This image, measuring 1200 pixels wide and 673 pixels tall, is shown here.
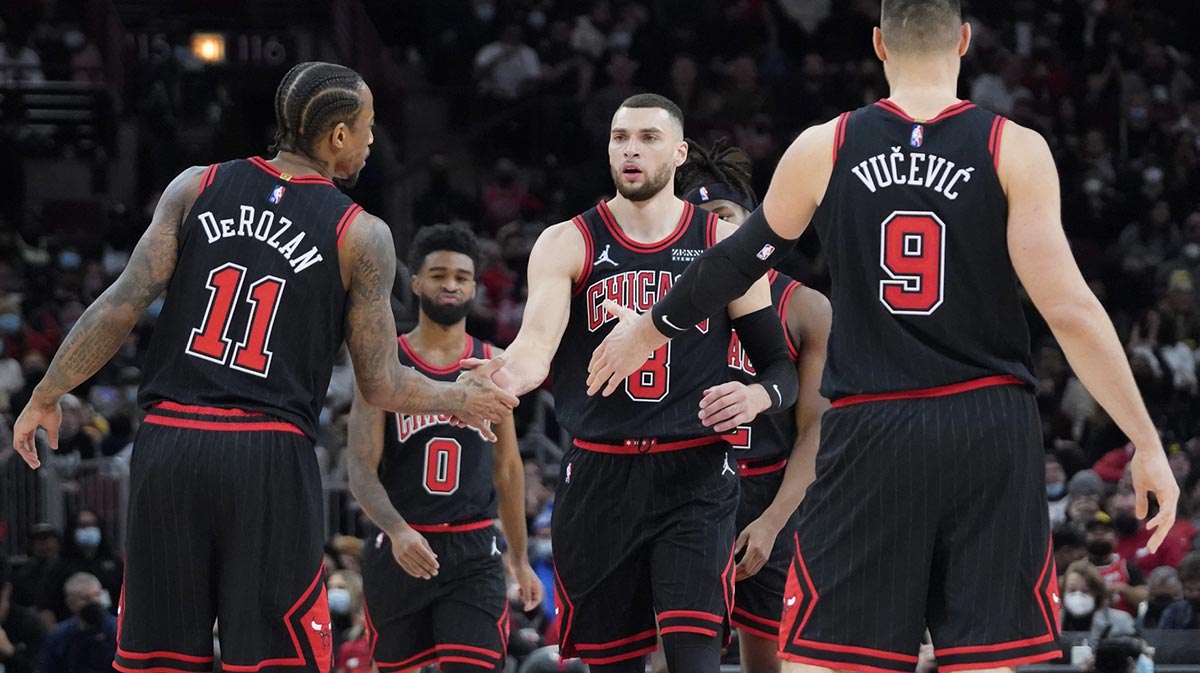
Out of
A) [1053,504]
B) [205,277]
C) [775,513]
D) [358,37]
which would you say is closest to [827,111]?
[358,37]

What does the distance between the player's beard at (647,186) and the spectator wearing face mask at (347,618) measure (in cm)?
565

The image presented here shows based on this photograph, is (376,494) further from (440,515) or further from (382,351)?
(382,351)

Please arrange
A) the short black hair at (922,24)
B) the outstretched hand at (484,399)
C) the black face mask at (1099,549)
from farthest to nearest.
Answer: the black face mask at (1099,549) < the outstretched hand at (484,399) < the short black hair at (922,24)

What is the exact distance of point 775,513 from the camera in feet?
24.3

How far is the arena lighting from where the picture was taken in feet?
76.8

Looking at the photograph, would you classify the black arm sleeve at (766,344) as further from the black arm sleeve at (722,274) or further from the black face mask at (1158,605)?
the black face mask at (1158,605)

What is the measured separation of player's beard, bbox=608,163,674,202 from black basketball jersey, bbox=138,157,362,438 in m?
1.50

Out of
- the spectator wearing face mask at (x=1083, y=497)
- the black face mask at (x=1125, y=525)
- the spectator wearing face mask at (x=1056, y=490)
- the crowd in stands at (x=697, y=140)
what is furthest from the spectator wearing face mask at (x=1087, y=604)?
the crowd in stands at (x=697, y=140)

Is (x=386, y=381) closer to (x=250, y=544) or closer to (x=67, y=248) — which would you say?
(x=250, y=544)

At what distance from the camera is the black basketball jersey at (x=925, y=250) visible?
17.2 feet

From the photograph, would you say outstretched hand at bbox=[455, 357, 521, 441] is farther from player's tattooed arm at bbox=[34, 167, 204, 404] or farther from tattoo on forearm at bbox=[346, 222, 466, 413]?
player's tattooed arm at bbox=[34, 167, 204, 404]

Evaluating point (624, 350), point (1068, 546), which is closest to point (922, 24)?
point (624, 350)

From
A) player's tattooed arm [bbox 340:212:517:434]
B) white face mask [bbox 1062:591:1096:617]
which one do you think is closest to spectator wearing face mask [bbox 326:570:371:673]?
white face mask [bbox 1062:591:1096:617]

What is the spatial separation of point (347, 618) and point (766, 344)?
6418mm
